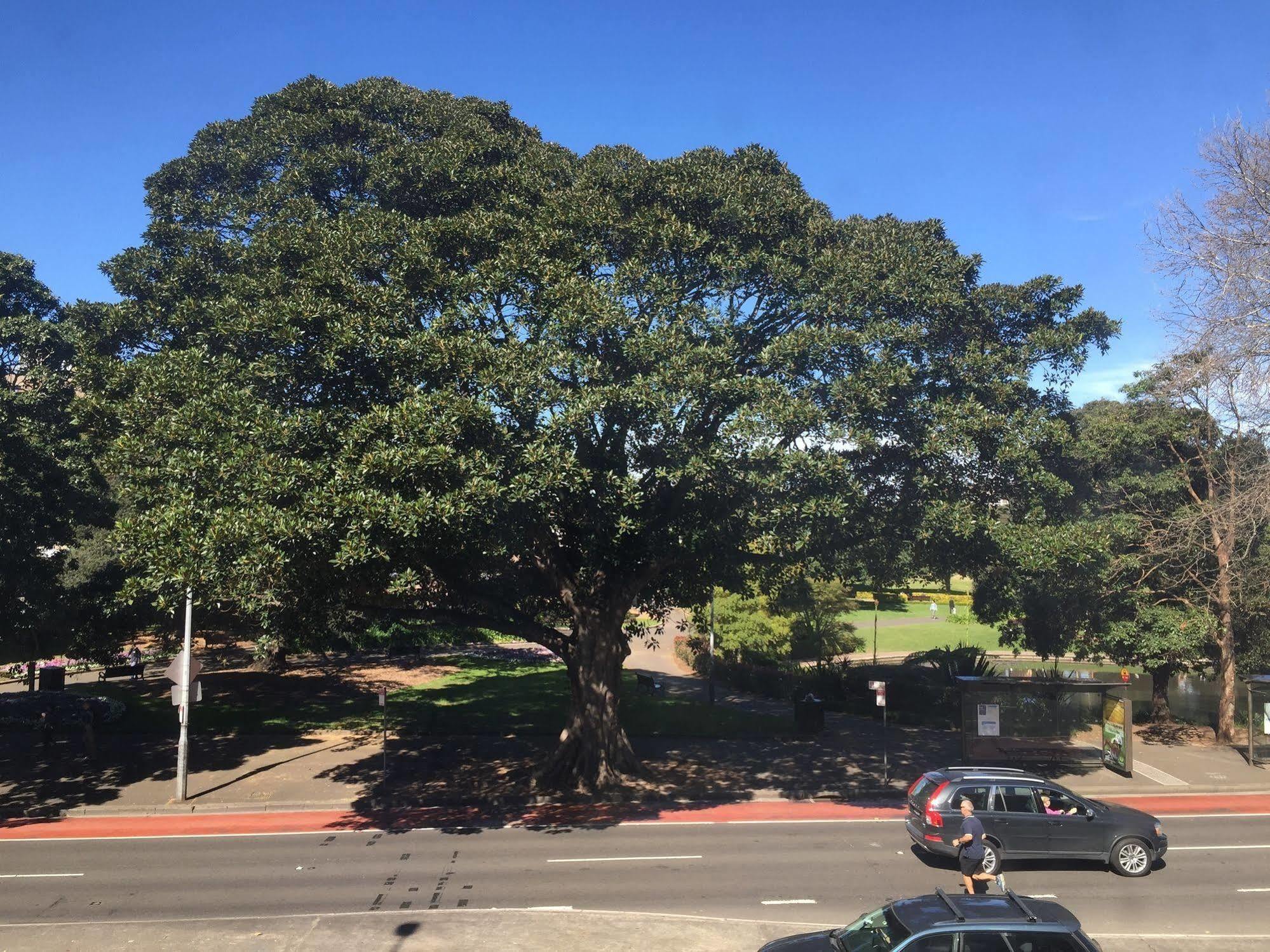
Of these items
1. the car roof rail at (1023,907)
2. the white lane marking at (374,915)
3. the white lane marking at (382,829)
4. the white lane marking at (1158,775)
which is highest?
the car roof rail at (1023,907)

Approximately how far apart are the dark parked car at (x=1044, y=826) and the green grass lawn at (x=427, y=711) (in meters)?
12.3

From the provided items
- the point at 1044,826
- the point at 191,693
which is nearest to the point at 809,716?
the point at 1044,826

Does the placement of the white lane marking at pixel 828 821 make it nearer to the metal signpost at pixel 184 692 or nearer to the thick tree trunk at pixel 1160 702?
the metal signpost at pixel 184 692

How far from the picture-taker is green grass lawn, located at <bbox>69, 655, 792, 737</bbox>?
89.8 ft

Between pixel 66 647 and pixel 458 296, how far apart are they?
782 inches

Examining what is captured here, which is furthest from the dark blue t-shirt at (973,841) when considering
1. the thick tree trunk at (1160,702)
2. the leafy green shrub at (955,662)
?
the leafy green shrub at (955,662)

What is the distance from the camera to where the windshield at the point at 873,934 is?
8.57 meters

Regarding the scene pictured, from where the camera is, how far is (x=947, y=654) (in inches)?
1610

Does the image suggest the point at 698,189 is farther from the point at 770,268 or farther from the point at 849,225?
the point at 849,225

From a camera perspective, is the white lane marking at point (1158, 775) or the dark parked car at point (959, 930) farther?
the white lane marking at point (1158, 775)

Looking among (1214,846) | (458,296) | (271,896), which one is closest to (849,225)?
(458,296)

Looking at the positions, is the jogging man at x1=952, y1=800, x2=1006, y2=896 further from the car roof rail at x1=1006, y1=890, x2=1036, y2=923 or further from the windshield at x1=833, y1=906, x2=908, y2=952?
the windshield at x1=833, y1=906, x2=908, y2=952

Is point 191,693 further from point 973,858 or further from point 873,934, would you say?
point 873,934

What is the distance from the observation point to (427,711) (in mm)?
29891
